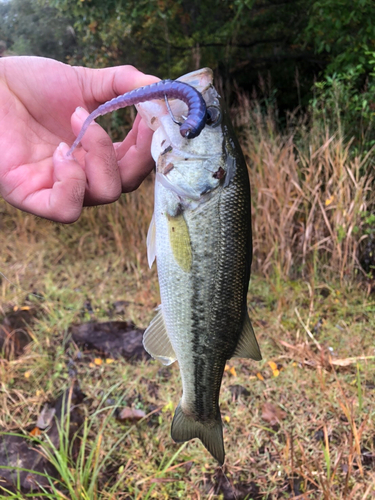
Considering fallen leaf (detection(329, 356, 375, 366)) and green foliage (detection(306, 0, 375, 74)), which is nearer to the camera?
fallen leaf (detection(329, 356, 375, 366))

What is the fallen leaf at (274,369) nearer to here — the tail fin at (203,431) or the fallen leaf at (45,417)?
the tail fin at (203,431)

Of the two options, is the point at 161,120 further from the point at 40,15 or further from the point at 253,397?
the point at 40,15

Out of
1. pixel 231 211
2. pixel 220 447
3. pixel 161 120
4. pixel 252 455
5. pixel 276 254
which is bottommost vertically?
pixel 252 455

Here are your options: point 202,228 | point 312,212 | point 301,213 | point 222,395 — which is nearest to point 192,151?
point 202,228

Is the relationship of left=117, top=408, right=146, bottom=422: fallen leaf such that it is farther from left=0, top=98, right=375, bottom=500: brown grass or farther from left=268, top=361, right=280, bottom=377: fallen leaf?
left=268, top=361, right=280, bottom=377: fallen leaf

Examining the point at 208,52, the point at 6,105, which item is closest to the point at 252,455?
the point at 6,105

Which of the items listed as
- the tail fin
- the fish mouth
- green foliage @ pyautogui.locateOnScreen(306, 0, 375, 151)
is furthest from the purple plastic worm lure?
green foliage @ pyautogui.locateOnScreen(306, 0, 375, 151)

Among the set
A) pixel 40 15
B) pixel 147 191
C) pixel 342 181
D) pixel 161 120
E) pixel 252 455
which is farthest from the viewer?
pixel 147 191

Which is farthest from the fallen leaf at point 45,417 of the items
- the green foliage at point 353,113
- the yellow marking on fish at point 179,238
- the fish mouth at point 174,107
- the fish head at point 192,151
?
the green foliage at point 353,113
